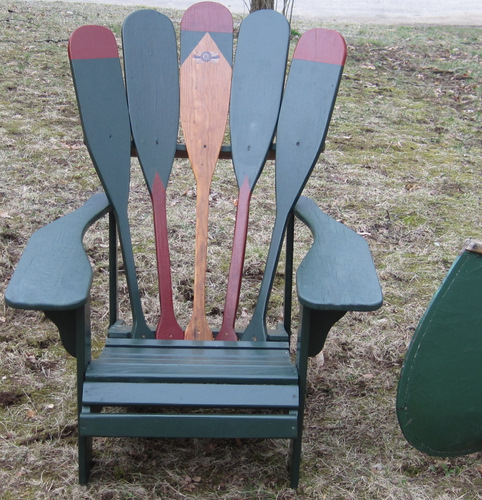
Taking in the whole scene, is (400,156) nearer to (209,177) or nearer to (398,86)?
(398,86)

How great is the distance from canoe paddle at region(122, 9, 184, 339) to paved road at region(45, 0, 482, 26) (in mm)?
8788

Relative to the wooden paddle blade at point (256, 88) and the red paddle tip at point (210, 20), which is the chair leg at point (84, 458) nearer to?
the wooden paddle blade at point (256, 88)

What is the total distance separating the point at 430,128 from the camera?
227 inches

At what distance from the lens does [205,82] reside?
266 centimetres

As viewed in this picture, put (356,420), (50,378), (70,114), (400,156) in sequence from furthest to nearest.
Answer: (70,114) < (400,156) < (50,378) < (356,420)

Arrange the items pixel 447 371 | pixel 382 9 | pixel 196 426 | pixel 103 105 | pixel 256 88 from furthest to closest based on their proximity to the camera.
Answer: pixel 382 9, pixel 256 88, pixel 103 105, pixel 196 426, pixel 447 371

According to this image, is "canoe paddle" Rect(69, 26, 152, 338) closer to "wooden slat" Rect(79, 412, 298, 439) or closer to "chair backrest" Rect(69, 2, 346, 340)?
"chair backrest" Rect(69, 2, 346, 340)

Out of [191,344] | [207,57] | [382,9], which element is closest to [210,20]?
[207,57]

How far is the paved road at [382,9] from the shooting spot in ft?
37.4

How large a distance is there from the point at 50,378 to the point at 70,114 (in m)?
3.29

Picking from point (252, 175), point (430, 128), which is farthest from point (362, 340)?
point (430, 128)

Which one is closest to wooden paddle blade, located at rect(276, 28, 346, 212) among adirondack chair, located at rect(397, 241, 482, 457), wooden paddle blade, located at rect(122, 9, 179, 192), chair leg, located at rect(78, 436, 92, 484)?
wooden paddle blade, located at rect(122, 9, 179, 192)

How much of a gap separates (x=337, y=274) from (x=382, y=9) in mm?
12308

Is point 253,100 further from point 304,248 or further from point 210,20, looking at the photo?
point 304,248
